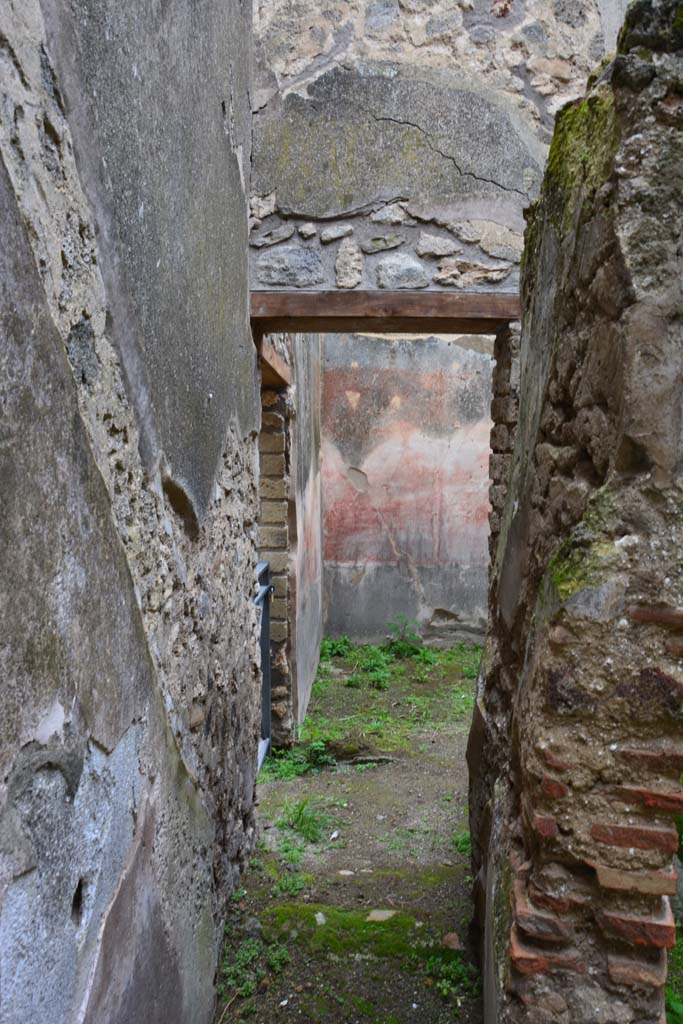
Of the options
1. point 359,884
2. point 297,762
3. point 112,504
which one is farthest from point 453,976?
point 297,762

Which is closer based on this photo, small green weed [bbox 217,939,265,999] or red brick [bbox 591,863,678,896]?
red brick [bbox 591,863,678,896]

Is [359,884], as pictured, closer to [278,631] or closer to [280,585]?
[278,631]

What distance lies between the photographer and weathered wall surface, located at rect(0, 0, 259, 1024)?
101 cm

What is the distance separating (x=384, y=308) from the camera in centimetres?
351

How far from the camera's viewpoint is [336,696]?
6082 millimetres

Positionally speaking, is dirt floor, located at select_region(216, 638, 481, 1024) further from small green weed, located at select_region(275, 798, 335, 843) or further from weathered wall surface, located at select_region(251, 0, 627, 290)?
weathered wall surface, located at select_region(251, 0, 627, 290)

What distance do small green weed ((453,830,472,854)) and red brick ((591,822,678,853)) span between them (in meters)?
1.95

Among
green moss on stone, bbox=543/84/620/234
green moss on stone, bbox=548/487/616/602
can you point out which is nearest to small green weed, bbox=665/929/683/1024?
green moss on stone, bbox=548/487/616/602

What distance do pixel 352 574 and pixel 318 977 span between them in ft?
17.6

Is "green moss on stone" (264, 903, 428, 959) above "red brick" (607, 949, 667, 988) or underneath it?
underneath

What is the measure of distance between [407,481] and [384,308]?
→ 13.4ft

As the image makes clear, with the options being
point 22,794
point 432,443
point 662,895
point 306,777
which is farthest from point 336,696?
point 22,794

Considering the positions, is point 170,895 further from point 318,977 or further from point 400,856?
point 400,856

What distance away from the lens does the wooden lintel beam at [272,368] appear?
3.68m
